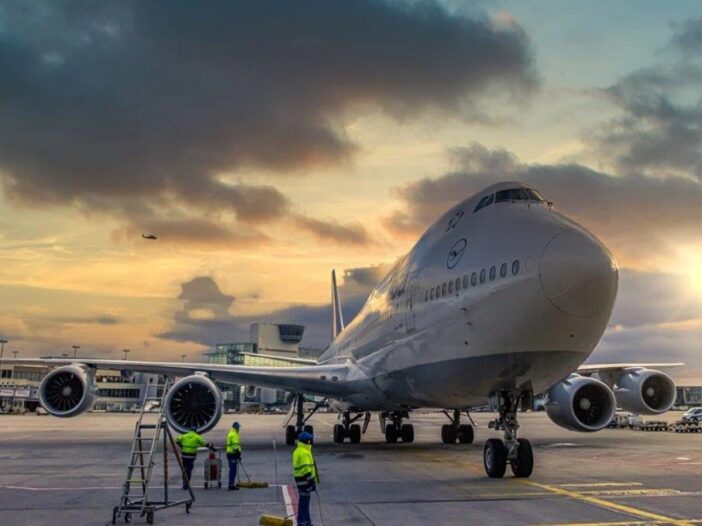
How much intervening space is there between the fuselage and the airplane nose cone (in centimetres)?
2

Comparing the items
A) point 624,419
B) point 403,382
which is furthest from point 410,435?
point 624,419

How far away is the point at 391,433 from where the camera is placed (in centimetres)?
2825

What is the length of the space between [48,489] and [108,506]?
2.86 m

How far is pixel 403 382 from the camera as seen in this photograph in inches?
709

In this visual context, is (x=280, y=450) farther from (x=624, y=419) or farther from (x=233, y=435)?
(x=624, y=419)

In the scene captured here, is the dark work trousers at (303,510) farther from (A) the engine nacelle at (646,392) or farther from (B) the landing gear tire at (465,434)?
(B) the landing gear tire at (465,434)

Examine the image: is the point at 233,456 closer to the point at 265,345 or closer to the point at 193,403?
the point at 193,403

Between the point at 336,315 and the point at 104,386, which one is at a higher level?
the point at 336,315

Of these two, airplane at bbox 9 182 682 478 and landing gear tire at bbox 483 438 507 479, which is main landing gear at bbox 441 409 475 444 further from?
landing gear tire at bbox 483 438 507 479

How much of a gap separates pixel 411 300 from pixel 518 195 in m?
4.14

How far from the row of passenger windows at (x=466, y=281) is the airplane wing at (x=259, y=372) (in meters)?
8.56

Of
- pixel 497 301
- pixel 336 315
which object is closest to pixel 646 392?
pixel 497 301

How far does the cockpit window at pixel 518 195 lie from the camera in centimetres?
1444

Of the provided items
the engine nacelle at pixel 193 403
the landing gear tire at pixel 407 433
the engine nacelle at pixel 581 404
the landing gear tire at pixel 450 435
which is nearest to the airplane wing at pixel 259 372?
the engine nacelle at pixel 193 403
